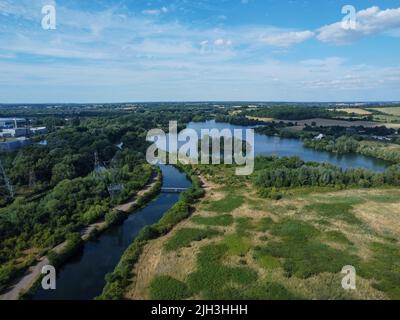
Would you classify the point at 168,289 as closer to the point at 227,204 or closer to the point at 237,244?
the point at 237,244

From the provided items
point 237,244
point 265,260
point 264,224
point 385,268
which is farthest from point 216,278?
point 385,268

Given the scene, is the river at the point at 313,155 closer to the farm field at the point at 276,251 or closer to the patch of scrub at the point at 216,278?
the farm field at the point at 276,251

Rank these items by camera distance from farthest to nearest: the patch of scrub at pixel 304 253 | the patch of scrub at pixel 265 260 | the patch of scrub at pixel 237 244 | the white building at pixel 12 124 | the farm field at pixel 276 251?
the white building at pixel 12 124 → the patch of scrub at pixel 237 244 → the patch of scrub at pixel 265 260 → the patch of scrub at pixel 304 253 → the farm field at pixel 276 251

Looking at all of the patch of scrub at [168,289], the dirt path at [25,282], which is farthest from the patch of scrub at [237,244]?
the dirt path at [25,282]

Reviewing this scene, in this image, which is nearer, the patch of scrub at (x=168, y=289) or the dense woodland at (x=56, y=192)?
the patch of scrub at (x=168, y=289)
